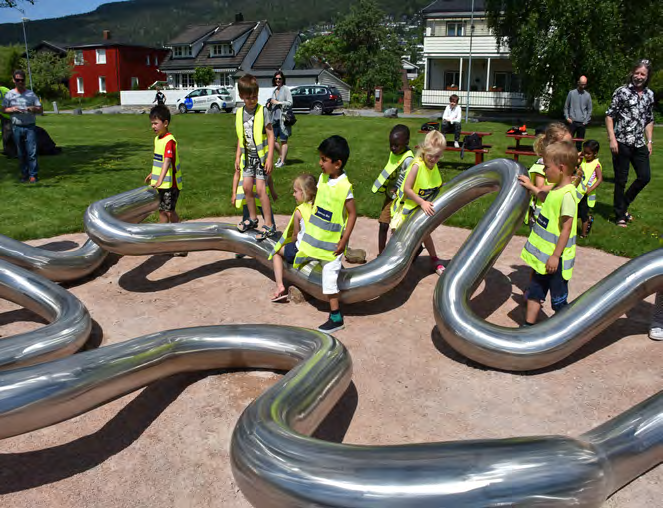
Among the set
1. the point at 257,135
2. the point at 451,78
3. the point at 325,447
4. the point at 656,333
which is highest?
the point at 451,78

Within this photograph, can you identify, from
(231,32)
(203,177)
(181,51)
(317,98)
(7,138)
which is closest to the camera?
(203,177)

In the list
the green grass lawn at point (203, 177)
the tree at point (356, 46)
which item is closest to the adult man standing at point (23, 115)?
the green grass lawn at point (203, 177)

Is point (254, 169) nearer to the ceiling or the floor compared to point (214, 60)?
nearer to the floor

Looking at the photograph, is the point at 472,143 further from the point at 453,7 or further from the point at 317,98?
the point at 453,7

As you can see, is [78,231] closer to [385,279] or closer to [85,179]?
[85,179]

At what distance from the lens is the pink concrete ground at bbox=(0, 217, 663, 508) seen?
3600 millimetres

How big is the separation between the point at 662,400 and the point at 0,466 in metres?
4.01

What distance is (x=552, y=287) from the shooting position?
5.06 metres

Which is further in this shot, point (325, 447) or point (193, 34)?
point (193, 34)

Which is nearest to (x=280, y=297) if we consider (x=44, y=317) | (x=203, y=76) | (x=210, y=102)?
(x=44, y=317)

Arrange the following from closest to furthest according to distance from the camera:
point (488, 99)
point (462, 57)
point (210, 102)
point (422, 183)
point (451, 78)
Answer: point (422, 183)
point (210, 102)
point (488, 99)
point (462, 57)
point (451, 78)

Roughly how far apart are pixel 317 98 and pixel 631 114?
2797 centimetres

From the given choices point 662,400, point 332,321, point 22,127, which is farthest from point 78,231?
point 662,400

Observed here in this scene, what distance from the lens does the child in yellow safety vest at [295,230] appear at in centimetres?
568
